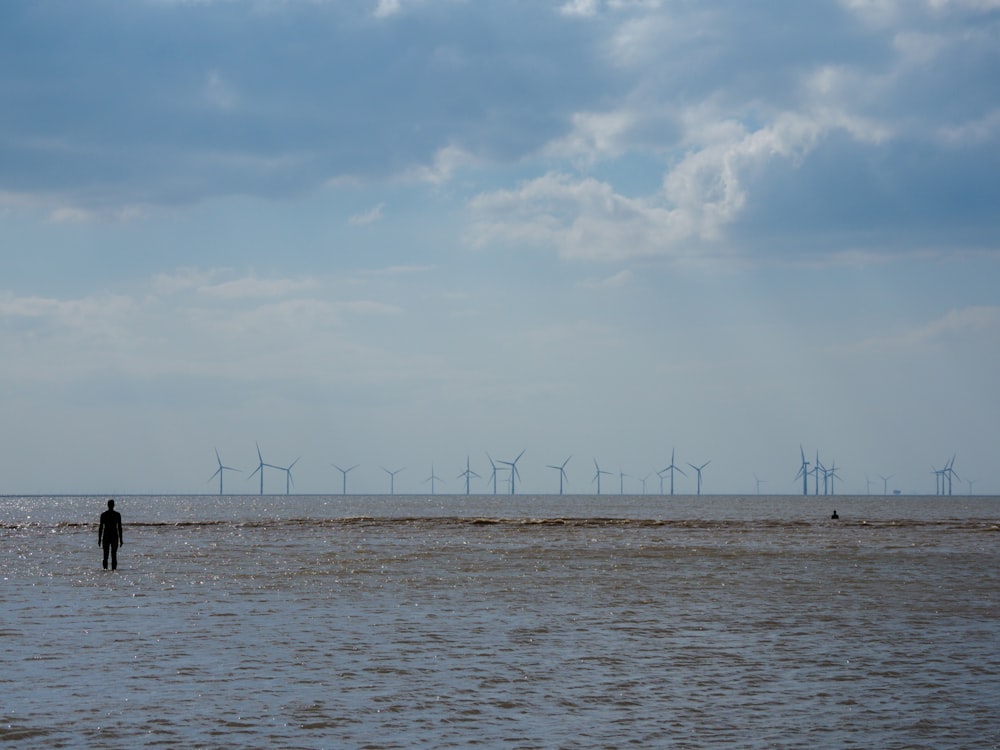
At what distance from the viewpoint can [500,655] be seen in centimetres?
1833

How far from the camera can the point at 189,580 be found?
32906 millimetres

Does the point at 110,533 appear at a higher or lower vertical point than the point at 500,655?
higher

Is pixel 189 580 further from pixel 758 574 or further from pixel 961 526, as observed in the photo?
pixel 961 526

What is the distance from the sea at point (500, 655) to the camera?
1296 centimetres

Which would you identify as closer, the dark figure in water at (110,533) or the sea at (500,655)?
the sea at (500,655)

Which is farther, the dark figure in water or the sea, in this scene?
the dark figure in water

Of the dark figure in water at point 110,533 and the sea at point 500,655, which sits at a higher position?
the dark figure in water at point 110,533

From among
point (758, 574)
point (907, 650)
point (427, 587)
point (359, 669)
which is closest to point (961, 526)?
point (758, 574)

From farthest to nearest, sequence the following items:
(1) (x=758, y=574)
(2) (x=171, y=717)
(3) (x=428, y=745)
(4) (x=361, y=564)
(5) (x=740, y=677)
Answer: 1. (4) (x=361, y=564)
2. (1) (x=758, y=574)
3. (5) (x=740, y=677)
4. (2) (x=171, y=717)
5. (3) (x=428, y=745)

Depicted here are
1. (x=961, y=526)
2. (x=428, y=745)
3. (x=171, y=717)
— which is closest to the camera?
(x=428, y=745)

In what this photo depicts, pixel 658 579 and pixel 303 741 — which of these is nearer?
pixel 303 741

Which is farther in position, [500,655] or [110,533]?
[110,533]

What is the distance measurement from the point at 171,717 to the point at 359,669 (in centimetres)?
391

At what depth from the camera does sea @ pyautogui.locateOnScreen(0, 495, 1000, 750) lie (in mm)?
12961
